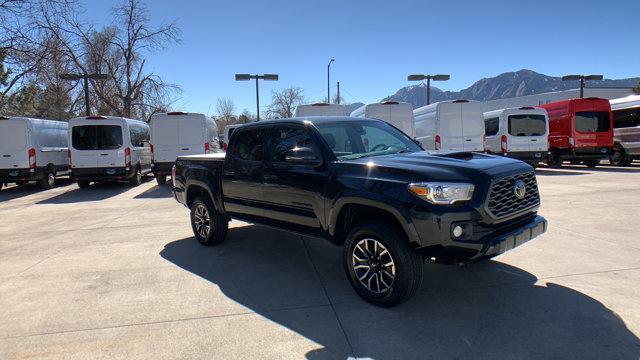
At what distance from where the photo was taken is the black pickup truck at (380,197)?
12.3 feet

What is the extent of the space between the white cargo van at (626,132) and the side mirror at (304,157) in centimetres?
1903

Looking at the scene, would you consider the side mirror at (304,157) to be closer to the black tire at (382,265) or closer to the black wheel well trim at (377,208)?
the black wheel well trim at (377,208)

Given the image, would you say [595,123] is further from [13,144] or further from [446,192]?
[13,144]

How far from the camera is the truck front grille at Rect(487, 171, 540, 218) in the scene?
3.85 m

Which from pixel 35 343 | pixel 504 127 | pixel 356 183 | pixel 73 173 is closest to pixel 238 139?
pixel 356 183

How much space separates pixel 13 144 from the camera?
15172 millimetres

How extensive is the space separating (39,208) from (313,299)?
1013cm

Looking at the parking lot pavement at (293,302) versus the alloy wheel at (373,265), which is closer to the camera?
the parking lot pavement at (293,302)

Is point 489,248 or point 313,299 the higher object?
point 489,248

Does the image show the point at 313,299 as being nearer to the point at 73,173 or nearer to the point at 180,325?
the point at 180,325

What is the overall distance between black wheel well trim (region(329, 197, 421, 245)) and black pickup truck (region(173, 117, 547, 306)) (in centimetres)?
1

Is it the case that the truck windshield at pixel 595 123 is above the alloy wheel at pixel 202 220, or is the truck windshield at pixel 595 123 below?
above

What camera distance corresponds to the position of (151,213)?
393 inches

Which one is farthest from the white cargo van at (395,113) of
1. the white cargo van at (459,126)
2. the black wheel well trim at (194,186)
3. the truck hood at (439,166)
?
the truck hood at (439,166)
